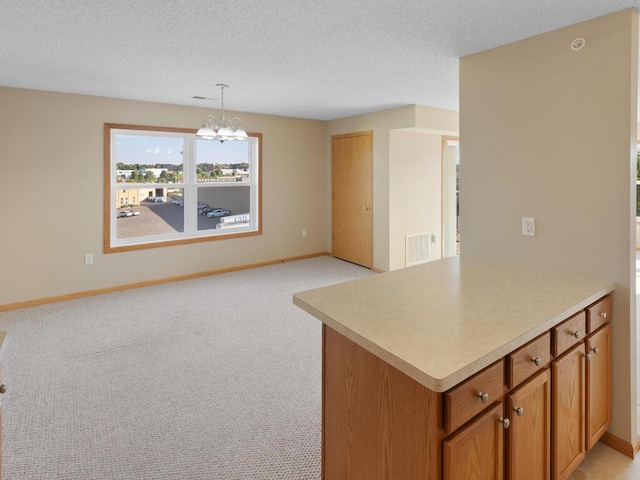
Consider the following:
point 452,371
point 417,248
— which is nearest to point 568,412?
point 452,371

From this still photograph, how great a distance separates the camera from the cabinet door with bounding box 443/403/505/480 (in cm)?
116

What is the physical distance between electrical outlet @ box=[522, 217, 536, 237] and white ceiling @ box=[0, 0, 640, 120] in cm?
113

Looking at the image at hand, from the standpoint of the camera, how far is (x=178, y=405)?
2430 mm

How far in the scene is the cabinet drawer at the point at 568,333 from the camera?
159cm

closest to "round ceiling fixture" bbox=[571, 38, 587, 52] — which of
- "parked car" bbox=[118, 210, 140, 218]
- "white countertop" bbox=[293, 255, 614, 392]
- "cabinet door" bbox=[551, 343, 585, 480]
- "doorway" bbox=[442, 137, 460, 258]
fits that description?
"white countertop" bbox=[293, 255, 614, 392]

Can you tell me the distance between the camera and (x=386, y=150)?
18.1ft

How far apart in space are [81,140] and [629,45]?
505 cm

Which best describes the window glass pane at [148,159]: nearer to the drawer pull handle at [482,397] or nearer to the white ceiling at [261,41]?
the white ceiling at [261,41]

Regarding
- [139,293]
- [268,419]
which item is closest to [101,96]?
[139,293]

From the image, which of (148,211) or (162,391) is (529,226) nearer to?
(162,391)

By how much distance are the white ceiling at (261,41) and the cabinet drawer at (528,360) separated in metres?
1.74

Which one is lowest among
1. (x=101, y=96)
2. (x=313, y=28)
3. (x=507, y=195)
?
(x=507, y=195)

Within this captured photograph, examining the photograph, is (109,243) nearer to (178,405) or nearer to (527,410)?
(178,405)

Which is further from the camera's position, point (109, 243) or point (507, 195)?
point (109, 243)
